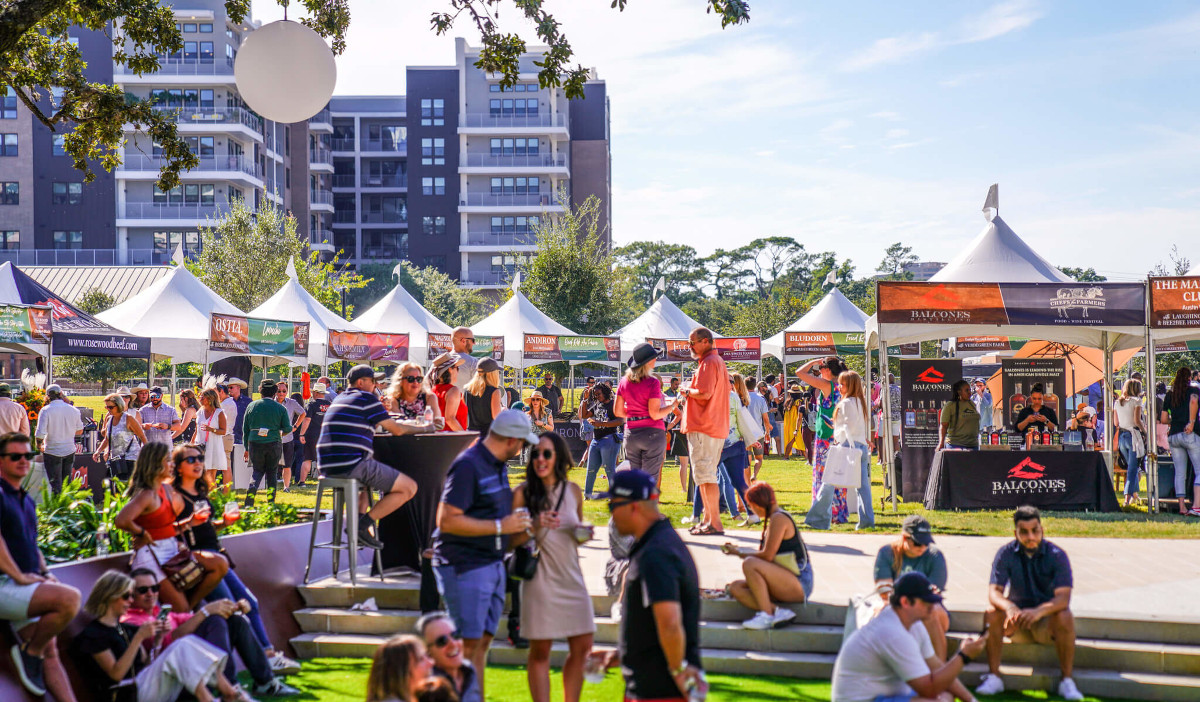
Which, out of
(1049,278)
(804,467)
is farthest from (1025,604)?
(804,467)

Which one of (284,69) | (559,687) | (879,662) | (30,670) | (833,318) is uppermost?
(284,69)

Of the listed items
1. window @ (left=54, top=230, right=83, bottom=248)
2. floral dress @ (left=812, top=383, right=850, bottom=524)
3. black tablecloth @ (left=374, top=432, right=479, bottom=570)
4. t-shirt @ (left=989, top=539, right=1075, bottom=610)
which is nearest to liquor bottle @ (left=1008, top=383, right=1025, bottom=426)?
floral dress @ (left=812, top=383, right=850, bottom=524)

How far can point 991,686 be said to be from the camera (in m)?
6.63

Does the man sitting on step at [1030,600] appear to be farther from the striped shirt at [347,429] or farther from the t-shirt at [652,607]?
the striped shirt at [347,429]

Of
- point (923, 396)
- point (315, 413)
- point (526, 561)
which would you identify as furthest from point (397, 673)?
point (315, 413)

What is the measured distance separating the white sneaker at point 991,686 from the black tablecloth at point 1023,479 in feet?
23.1

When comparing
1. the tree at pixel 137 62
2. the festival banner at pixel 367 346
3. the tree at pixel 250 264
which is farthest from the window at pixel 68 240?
the tree at pixel 137 62

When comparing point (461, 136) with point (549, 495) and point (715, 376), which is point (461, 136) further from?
point (549, 495)

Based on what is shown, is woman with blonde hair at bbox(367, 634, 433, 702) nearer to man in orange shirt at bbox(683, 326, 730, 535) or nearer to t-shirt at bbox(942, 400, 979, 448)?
man in orange shirt at bbox(683, 326, 730, 535)

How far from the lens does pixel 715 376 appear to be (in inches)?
404

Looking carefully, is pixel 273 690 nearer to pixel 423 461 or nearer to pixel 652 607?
pixel 423 461

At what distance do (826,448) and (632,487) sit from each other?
8414 millimetres

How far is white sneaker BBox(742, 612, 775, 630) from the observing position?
288 inches

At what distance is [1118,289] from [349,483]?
10.5 metres
